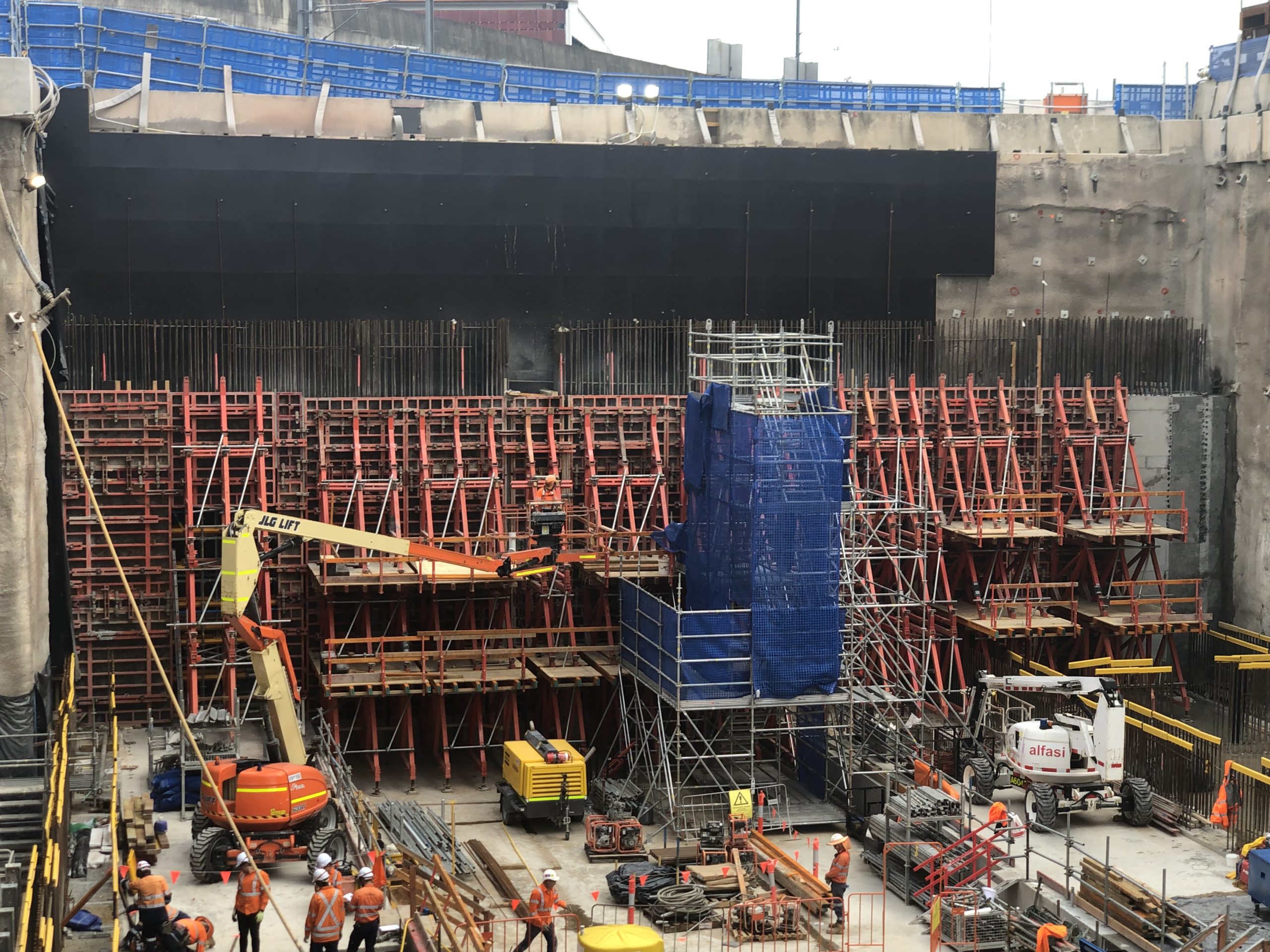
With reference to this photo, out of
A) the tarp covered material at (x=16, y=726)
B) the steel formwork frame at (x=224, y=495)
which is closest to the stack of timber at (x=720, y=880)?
the steel formwork frame at (x=224, y=495)


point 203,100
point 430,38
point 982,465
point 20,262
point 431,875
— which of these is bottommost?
point 431,875

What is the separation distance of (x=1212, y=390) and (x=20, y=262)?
25.9m

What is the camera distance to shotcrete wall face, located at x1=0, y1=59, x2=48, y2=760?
92.4 ft

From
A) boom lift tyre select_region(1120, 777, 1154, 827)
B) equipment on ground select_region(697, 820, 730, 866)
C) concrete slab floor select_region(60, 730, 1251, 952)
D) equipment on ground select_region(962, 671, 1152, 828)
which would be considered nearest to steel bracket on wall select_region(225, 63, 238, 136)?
concrete slab floor select_region(60, 730, 1251, 952)

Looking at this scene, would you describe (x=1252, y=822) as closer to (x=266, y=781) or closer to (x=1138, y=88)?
(x=266, y=781)

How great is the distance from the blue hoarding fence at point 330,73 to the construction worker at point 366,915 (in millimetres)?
25459

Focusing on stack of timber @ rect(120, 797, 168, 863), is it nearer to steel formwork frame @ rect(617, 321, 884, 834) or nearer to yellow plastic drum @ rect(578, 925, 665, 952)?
Result: yellow plastic drum @ rect(578, 925, 665, 952)

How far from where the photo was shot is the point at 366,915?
23.3 meters

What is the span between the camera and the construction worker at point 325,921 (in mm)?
22938

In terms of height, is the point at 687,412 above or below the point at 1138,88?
below

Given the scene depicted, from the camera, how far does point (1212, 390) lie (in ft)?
135

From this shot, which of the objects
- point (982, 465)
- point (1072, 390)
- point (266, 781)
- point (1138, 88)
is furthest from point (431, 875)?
point (1138, 88)

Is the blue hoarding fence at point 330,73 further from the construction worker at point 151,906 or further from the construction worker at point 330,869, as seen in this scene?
the construction worker at point 151,906

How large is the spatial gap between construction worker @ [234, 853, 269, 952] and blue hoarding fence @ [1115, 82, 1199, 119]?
29762mm
